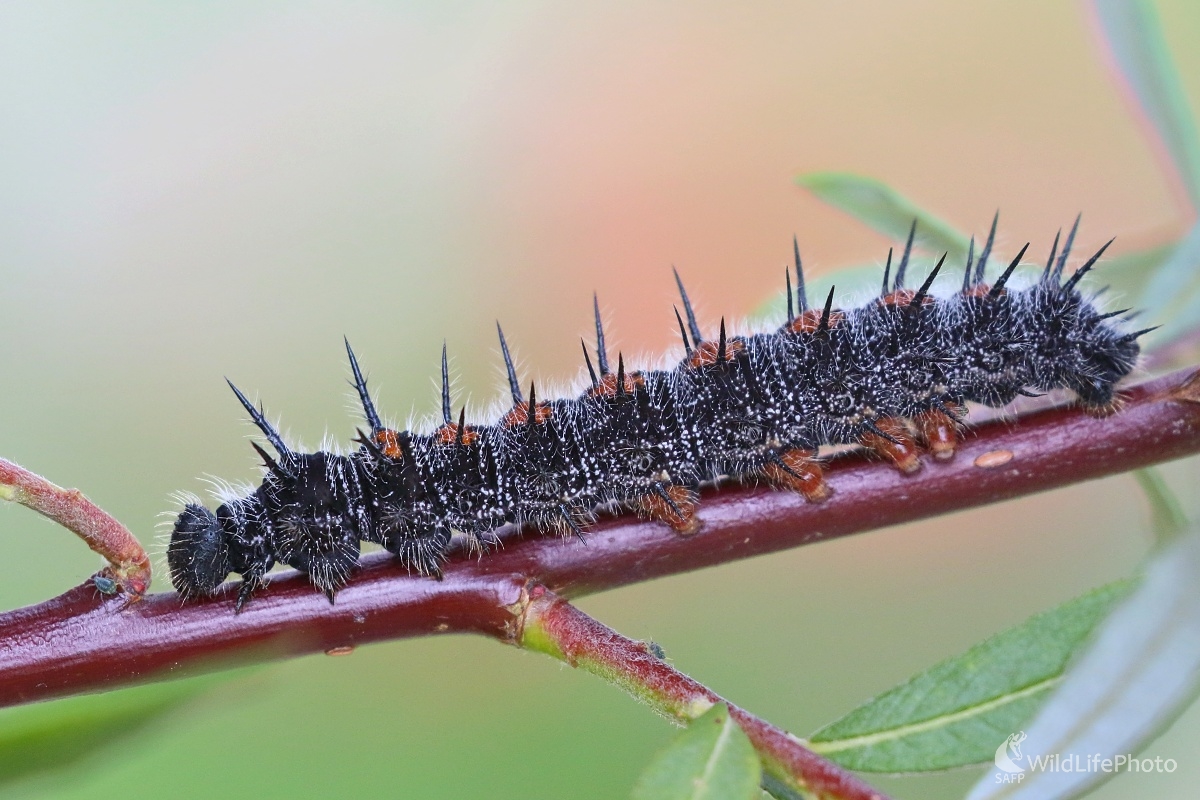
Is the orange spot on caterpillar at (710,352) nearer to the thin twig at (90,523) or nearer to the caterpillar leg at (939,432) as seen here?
the caterpillar leg at (939,432)

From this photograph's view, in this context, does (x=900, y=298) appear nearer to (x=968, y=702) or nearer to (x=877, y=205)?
(x=877, y=205)

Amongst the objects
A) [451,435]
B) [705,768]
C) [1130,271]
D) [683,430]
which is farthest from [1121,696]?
[1130,271]

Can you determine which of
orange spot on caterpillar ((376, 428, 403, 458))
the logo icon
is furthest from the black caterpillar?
the logo icon

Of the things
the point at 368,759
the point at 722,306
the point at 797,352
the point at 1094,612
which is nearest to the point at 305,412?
the point at 368,759

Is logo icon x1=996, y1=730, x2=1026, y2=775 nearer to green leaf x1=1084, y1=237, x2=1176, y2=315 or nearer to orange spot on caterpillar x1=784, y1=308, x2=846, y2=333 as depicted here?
orange spot on caterpillar x1=784, y1=308, x2=846, y2=333

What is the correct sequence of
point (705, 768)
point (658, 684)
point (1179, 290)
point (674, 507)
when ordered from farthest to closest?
point (1179, 290), point (674, 507), point (658, 684), point (705, 768)

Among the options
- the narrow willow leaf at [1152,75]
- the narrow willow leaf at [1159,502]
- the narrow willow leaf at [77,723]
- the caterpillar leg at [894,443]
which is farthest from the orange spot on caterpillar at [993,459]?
the narrow willow leaf at [77,723]
